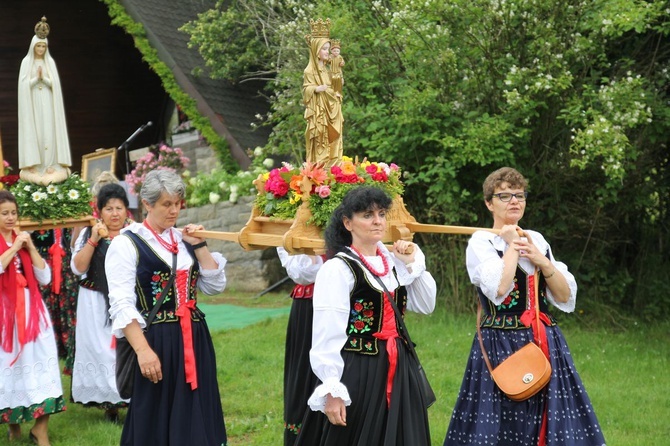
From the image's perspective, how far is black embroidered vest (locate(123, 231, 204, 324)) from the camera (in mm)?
5043

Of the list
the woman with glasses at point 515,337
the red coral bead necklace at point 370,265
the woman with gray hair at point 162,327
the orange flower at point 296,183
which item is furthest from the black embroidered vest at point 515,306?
the woman with gray hair at point 162,327

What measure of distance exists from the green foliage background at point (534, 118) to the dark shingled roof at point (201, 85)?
13.6ft

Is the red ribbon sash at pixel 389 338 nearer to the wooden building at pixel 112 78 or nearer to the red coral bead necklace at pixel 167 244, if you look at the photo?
the red coral bead necklace at pixel 167 244

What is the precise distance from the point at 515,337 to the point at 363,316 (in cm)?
107

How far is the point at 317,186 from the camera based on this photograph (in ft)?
16.9

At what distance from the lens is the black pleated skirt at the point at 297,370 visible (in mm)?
6039

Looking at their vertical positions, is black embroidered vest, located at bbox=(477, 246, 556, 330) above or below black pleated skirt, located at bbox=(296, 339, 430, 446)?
above

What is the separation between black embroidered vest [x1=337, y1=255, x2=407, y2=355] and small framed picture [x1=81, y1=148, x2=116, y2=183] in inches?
377

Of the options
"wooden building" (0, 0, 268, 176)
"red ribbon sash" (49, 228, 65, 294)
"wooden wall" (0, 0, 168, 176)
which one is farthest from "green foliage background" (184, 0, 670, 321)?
"wooden wall" (0, 0, 168, 176)

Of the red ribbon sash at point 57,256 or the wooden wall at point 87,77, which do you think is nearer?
the red ribbon sash at point 57,256

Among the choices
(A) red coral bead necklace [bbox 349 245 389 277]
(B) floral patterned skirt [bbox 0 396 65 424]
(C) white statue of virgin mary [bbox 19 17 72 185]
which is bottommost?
(B) floral patterned skirt [bbox 0 396 65 424]

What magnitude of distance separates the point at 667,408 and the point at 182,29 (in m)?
10.7

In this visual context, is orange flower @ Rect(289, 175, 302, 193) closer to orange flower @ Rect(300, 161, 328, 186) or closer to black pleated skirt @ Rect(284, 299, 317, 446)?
orange flower @ Rect(300, 161, 328, 186)

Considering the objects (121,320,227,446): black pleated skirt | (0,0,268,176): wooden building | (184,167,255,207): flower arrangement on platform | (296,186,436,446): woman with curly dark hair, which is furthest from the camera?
(0,0,268,176): wooden building
